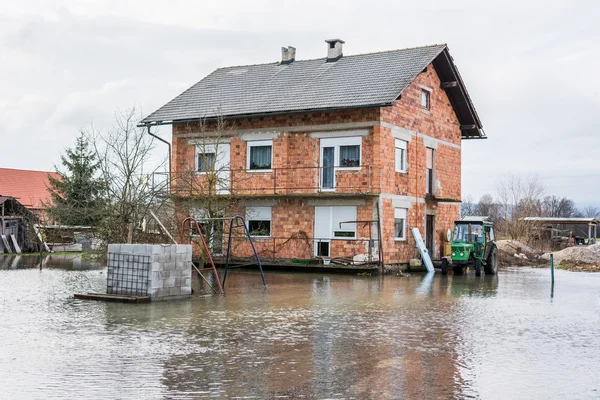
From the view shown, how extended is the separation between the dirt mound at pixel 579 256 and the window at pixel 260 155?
14861mm

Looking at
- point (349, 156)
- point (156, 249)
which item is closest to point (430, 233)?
point (349, 156)

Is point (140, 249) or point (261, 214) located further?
point (261, 214)

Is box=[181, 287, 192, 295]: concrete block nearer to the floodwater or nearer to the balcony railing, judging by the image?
the floodwater

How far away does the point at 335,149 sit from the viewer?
97.3ft

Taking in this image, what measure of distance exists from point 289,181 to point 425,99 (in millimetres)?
7083

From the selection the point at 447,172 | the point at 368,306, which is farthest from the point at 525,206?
the point at 368,306

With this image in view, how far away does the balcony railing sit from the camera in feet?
94.1

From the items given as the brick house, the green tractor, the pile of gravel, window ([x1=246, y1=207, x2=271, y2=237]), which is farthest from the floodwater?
the pile of gravel

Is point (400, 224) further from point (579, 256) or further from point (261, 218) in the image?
point (579, 256)

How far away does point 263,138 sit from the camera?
1225 inches

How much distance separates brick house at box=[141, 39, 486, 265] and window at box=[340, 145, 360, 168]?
4 centimetres

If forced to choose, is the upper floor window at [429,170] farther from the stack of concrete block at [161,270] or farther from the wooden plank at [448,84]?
the stack of concrete block at [161,270]

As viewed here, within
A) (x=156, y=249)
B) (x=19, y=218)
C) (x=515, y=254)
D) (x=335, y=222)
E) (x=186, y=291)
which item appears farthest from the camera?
(x=19, y=218)

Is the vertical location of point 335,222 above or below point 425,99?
below
